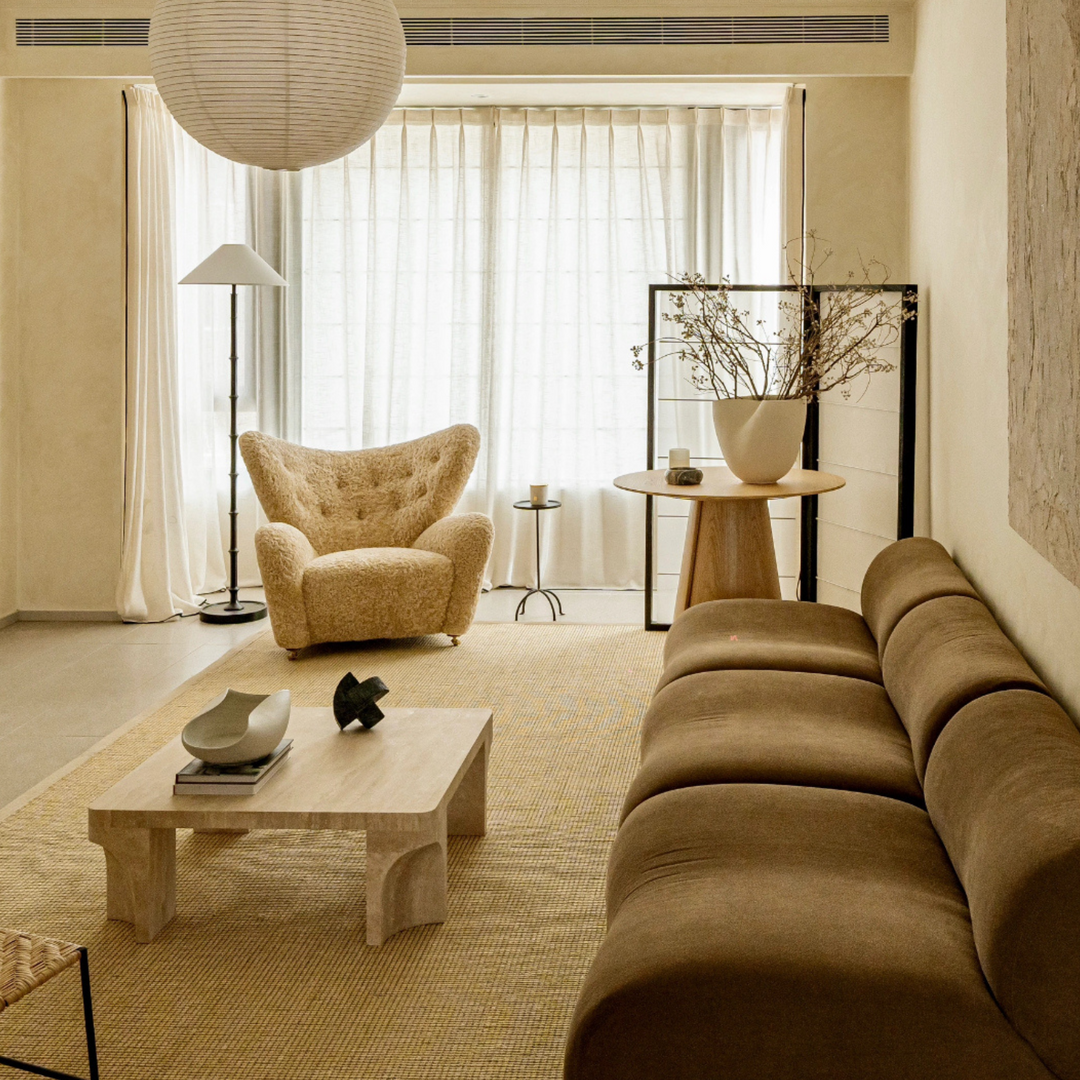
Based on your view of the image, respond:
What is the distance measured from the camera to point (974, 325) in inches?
140

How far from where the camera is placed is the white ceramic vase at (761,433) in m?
4.04

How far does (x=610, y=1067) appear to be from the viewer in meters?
1.48

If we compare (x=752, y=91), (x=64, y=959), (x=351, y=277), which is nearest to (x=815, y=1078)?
(x=64, y=959)

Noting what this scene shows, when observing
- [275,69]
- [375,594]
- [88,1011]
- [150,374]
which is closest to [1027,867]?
[88,1011]

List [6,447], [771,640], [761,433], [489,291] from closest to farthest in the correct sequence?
1. [771,640]
2. [761,433]
3. [6,447]
4. [489,291]

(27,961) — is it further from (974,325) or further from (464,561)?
(464,561)

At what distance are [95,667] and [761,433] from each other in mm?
2840

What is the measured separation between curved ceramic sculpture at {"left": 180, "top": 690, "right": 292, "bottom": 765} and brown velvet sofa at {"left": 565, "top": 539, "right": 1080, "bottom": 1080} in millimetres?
820

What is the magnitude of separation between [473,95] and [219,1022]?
15.8 feet

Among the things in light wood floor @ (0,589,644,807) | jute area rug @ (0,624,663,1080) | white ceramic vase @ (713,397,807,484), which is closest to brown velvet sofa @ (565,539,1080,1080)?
jute area rug @ (0,624,663,1080)

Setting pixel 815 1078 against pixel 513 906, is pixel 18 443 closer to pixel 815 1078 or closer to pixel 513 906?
pixel 513 906

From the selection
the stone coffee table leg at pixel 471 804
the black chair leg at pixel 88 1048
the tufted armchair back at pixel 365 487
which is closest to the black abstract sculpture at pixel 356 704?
Answer: the stone coffee table leg at pixel 471 804

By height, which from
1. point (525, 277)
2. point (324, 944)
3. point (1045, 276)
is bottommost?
point (324, 944)

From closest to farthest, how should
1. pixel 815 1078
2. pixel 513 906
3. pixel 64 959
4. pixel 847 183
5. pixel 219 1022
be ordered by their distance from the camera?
pixel 815 1078 < pixel 64 959 < pixel 219 1022 < pixel 513 906 < pixel 847 183
